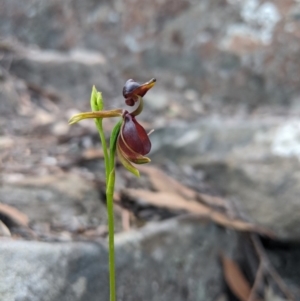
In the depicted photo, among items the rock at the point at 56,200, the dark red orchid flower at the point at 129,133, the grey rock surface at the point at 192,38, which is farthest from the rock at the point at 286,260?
the grey rock surface at the point at 192,38

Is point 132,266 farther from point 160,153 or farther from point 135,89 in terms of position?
point 160,153

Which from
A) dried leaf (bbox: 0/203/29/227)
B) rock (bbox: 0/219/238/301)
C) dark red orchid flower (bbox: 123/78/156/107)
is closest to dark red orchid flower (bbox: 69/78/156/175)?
dark red orchid flower (bbox: 123/78/156/107)

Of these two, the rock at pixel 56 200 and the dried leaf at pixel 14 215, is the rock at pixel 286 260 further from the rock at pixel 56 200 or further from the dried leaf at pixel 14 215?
the dried leaf at pixel 14 215

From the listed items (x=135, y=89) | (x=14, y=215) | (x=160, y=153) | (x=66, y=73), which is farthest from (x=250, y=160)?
(x=66, y=73)

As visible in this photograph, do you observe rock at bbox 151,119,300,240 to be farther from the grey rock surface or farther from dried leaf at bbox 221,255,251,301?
the grey rock surface

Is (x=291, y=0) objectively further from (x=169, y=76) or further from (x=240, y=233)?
(x=240, y=233)
